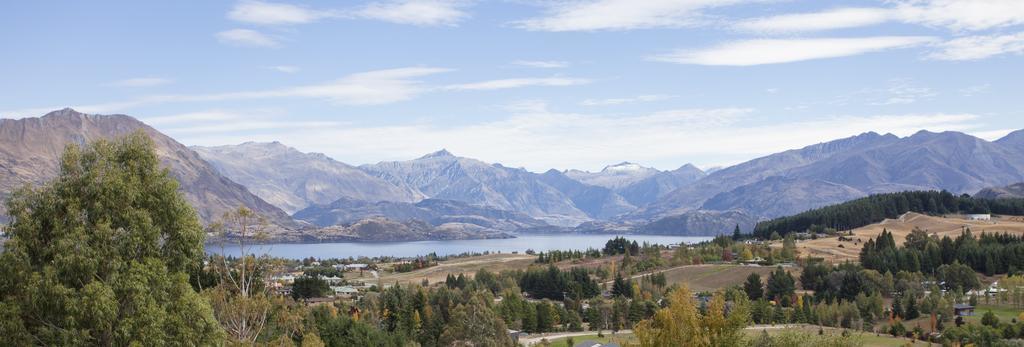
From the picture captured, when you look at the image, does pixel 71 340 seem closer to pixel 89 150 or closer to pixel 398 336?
pixel 89 150

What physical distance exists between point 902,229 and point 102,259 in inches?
7263

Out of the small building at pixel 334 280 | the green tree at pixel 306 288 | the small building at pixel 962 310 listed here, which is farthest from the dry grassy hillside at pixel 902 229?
the green tree at pixel 306 288

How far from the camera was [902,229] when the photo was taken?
180 m

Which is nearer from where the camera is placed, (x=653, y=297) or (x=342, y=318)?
(x=342, y=318)

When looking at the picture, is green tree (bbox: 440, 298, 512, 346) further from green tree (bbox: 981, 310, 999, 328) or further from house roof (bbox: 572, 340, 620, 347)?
green tree (bbox: 981, 310, 999, 328)

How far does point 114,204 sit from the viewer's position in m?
16.6

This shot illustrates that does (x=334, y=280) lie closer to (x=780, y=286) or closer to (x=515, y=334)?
(x=780, y=286)

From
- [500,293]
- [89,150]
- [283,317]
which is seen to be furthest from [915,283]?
[89,150]

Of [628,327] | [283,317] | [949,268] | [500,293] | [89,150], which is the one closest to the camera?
[89,150]

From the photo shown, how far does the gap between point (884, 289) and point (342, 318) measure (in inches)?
2777

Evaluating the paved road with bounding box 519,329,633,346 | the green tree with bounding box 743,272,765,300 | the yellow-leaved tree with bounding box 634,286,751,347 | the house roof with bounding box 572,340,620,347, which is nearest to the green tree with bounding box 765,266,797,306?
the green tree with bounding box 743,272,765,300

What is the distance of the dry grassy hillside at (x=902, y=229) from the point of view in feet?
521

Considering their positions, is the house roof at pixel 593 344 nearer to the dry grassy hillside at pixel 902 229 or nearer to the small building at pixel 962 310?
the small building at pixel 962 310

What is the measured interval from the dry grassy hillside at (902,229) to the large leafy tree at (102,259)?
14224cm
